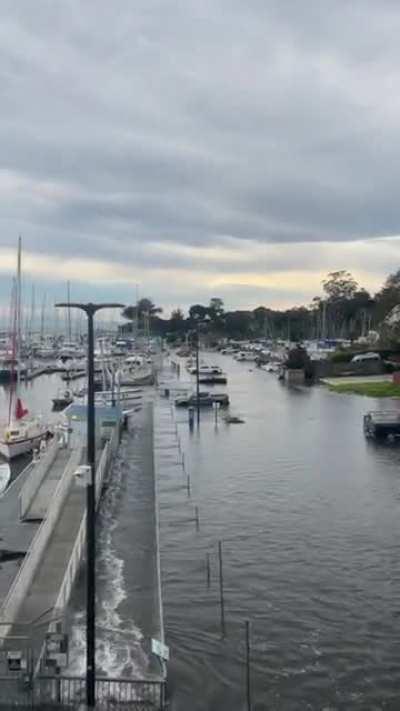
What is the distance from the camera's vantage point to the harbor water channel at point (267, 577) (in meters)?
18.1

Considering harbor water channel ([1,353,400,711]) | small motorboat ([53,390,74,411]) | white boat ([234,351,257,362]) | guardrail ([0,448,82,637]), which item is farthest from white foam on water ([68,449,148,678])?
white boat ([234,351,257,362])

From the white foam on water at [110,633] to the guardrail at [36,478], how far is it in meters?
5.96

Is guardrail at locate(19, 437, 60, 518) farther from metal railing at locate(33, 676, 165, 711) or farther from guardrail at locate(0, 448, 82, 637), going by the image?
metal railing at locate(33, 676, 165, 711)

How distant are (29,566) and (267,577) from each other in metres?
7.40

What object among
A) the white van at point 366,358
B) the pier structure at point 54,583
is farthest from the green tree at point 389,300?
the pier structure at point 54,583

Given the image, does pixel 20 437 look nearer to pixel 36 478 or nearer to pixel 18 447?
pixel 18 447

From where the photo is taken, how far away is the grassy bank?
273 feet

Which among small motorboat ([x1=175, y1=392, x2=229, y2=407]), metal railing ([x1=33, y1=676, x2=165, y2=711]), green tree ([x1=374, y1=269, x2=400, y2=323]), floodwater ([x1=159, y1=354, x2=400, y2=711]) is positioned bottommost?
floodwater ([x1=159, y1=354, x2=400, y2=711])

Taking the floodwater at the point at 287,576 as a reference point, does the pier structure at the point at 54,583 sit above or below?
above

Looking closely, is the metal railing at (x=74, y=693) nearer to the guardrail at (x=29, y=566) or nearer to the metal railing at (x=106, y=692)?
the metal railing at (x=106, y=692)

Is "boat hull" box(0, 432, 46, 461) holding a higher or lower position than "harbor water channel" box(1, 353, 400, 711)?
higher

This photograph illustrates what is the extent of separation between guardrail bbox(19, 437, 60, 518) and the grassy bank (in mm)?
47701

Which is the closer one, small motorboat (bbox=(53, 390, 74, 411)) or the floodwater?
the floodwater

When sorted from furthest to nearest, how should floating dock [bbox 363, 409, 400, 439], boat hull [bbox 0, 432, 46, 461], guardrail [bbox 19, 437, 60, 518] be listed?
floating dock [bbox 363, 409, 400, 439], boat hull [bbox 0, 432, 46, 461], guardrail [bbox 19, 437, 60, 518]
